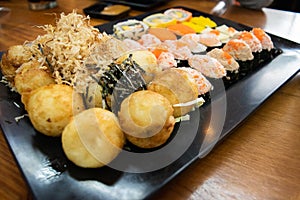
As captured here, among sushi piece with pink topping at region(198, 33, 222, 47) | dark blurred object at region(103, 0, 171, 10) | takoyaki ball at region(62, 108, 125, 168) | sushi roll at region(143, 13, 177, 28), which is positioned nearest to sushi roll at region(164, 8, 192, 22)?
sushi roll at region(143, 13, 177, 28)

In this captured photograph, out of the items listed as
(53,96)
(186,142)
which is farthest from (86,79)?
(186,142)

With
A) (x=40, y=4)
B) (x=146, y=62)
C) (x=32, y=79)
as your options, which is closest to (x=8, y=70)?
(x=32, y=79)

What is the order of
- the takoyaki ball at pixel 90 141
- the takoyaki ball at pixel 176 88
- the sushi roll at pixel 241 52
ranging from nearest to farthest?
1. the takoyaki ball at pixel 90 141
2. the takoyaki ball at pixel 176 88
3. the sushi roll at pixel 241 52

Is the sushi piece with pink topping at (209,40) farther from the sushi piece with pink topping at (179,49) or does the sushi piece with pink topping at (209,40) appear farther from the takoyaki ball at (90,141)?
the takoyaki ball at (90,141)

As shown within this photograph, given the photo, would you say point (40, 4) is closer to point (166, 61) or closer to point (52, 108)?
point (166, 61)

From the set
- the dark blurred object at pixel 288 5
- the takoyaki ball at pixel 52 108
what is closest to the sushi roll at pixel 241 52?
the takoyaki ball at pixel 52 108
